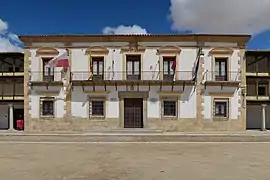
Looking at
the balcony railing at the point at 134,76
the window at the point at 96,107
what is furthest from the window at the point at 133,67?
the window at the point at 96,107

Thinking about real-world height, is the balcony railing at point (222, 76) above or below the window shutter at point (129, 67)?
below

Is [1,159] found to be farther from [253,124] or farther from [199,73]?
[253,124]

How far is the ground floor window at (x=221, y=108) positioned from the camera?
24.6 meters

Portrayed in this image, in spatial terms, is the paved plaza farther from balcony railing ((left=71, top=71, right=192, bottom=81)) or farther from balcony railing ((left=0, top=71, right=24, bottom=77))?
balcony railing ((left=0, top=71, right=24, bottom=77))

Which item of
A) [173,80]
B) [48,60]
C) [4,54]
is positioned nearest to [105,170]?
[173,80]

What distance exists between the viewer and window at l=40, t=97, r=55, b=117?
24.9 meters

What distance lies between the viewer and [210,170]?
329 inches

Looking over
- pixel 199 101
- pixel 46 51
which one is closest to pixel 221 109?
pixel 199 101

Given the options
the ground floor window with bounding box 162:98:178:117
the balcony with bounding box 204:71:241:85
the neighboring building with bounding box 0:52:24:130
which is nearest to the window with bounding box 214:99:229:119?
the balcony with bounding box 204:71:241:85

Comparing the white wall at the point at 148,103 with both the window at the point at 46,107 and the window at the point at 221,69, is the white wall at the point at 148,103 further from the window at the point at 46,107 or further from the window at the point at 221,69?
the window at the point at 221,69

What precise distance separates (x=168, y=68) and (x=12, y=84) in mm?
12207

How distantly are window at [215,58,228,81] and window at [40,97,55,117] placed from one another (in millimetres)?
12240

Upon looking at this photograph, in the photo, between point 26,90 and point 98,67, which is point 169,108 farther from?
point 26,90

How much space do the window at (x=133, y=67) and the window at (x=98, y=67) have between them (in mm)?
1912
